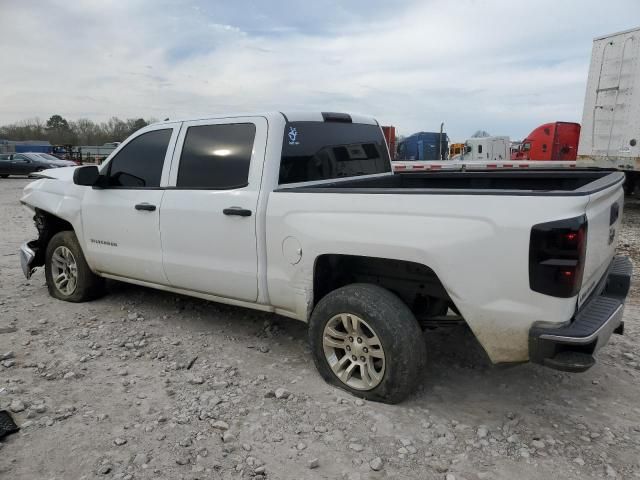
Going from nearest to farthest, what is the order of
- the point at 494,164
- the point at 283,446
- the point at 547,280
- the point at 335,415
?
the point at 547,280 < the point at 283,446 < the point at 335,415 < the point at 494,164

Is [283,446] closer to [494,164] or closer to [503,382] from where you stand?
[503,382]

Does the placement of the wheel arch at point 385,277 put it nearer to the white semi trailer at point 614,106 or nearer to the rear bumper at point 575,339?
the rear bumper at point 575,339

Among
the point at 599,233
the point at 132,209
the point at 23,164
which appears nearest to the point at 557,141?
the point at 599,233

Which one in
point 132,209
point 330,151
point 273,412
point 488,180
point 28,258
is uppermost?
point 330,151

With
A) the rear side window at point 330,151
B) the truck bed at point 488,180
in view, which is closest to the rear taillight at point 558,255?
the truck bed at point 488,180

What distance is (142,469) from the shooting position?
Answer: 264 cm

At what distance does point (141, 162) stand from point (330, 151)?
170cm

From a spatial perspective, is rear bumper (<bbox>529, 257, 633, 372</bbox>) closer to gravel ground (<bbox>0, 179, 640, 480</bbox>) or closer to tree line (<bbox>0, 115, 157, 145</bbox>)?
gravel ground (<bbox>0, 179, 640, 480</bbox>)

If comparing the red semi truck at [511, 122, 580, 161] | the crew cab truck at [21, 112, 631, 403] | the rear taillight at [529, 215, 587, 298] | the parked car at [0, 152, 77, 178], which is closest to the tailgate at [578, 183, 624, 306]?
the crew cab truck at [21, 112, 631, 403]

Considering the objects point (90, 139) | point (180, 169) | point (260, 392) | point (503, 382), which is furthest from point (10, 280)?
point (90, 139)

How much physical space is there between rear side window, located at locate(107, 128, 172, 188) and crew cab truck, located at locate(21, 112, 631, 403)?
0.02 metres

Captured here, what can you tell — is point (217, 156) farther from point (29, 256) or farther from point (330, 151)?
point (29, 256)

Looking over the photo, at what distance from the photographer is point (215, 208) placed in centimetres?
382

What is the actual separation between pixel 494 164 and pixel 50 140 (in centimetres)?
7555
